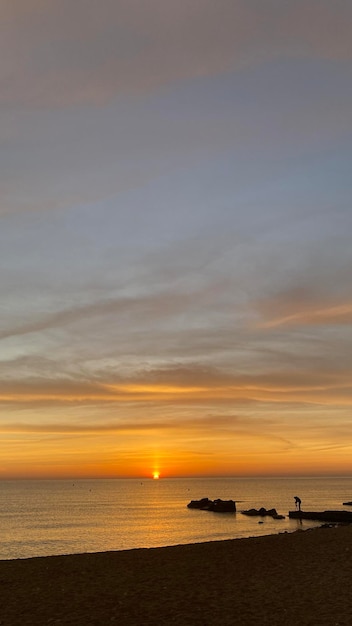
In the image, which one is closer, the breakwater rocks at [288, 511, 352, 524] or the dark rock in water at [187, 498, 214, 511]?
the breakwater rocks at [288, 511, 352, 524]

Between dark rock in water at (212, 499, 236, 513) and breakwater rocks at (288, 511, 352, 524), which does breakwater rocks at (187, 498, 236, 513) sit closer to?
dark rock in water at (212, 499, 236, 513)

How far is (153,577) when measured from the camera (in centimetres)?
1864

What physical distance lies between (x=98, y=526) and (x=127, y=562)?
237 feet

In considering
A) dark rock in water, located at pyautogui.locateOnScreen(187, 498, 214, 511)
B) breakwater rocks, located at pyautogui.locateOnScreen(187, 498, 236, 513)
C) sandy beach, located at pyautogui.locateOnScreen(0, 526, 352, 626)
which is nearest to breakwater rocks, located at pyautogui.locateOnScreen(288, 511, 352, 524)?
breakwater rocks, located at pyautogui.locateOnScreen(187, 498, 236, 513)

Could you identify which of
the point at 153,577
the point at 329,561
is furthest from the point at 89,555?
the point at 329,561

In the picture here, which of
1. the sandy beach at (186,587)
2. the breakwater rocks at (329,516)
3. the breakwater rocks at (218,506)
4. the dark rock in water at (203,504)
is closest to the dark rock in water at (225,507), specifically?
the breakwater rocks at (218,506)

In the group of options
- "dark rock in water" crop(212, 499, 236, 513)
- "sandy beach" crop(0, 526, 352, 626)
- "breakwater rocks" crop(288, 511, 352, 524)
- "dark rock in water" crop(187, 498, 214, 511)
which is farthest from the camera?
"dark rock in water" crop(187, 498, 214, 511)

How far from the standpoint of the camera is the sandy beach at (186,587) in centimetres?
1354

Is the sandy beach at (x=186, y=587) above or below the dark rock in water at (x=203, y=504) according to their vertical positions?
above

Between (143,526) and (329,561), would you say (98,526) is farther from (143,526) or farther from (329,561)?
(329,561)

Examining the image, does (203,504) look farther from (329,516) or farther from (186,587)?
(186,587)

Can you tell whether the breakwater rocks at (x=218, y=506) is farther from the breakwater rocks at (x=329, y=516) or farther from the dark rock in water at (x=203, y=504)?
the breakwater rocks at (x=329, y=516)

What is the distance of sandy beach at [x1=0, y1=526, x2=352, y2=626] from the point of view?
44.4 ft

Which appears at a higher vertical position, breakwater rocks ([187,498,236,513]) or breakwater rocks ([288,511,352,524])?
breakwater rocks ([288,511,352,524])
